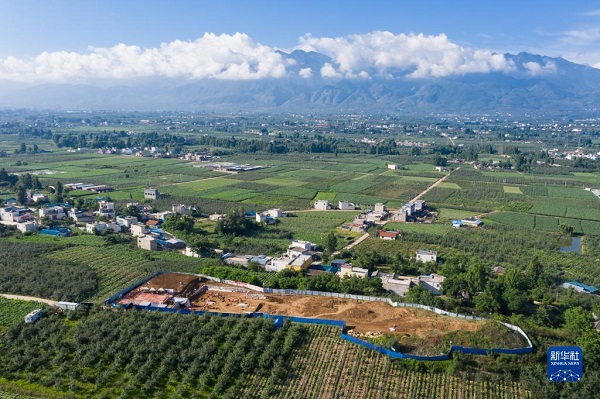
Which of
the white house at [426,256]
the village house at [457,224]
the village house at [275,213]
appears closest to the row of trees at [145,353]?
the white house at [426,256]

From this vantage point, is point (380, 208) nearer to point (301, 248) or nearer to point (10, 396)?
point (301, 248)

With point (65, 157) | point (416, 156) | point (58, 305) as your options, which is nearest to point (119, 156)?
point (65, 157)

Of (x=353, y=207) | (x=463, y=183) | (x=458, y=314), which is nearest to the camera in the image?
(x=458, y=314)

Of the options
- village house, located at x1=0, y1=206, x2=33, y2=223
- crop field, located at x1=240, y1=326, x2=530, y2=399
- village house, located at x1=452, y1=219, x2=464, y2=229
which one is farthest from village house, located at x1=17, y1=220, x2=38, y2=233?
village house, located at x1=452, y1=219, x2=464, y2=229

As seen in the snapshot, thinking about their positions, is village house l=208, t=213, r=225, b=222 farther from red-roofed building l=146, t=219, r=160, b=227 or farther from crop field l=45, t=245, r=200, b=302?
crop field l=45, t=245, r=200, b=302

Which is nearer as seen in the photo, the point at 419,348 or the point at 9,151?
the point at 419,348

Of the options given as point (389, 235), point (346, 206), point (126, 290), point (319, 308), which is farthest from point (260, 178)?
point (319, 308)

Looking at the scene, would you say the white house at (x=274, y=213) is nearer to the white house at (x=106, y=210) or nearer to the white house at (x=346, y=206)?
the white house at (x=346, y=206)

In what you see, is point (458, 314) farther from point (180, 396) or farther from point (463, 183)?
point (463, 183)

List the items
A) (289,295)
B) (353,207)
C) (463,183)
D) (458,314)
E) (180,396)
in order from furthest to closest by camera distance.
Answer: (463,183) → (353,207) → (289,295) → (458,314) → (180,396)
